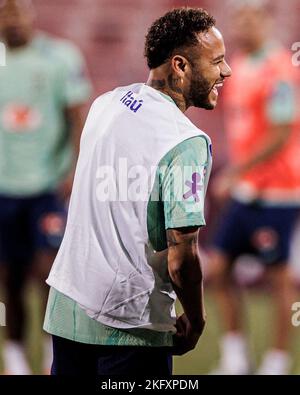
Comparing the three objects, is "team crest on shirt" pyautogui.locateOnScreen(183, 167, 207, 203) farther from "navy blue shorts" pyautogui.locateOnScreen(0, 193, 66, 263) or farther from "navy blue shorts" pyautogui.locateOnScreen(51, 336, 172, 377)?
"navy blue shorts" pyautogui.locateOnScreen(0, 193, 66, 263)

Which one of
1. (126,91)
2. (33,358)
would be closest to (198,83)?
(126,91)

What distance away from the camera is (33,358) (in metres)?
5.31

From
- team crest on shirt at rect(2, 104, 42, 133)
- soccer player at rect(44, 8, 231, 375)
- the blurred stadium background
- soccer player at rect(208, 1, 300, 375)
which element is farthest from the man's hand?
the blurred stadium background

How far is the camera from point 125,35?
7.66 m

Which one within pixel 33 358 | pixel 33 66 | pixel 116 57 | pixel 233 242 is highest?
pixel 116 57

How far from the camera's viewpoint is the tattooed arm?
2482 mm

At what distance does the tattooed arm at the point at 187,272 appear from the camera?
8.14 ft

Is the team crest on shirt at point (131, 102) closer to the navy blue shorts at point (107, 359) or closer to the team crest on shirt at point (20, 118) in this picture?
the navy blue shorts at point (107, 359)

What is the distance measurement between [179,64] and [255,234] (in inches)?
100

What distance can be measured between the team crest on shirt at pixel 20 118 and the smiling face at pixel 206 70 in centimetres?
263

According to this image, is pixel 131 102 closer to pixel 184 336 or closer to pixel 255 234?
pixel 184 336
